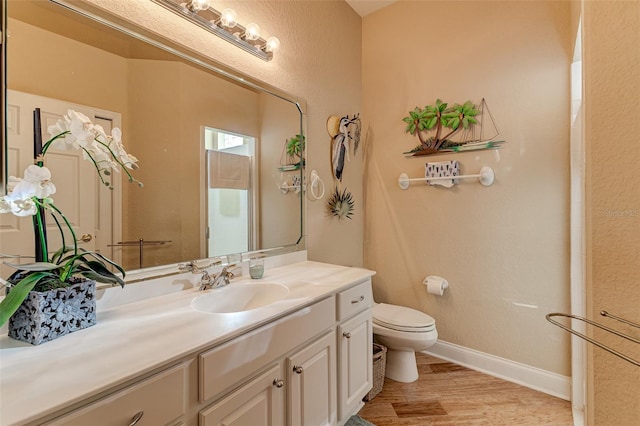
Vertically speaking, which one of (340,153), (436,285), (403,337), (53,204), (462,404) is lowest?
(462,404)

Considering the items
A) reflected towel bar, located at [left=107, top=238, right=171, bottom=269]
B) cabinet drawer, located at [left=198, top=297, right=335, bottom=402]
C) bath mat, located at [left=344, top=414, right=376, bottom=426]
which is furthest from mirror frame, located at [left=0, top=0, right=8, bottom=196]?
bath mat, located at [left=344, top=414, right=376, bottom=426]

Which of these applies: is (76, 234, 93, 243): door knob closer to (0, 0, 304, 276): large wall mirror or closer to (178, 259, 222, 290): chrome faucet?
(0, 0, 304, 276): large wall mirror

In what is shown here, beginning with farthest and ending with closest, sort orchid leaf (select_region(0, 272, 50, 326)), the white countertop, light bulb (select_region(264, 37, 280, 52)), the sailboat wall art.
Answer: the sailboat wall art → light bulb (select_region(264, 37, 280, 52)) → orchid leaf (select_region(0, 272, 50, 326)) → the white countertop

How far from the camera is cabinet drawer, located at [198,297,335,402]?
84 cm

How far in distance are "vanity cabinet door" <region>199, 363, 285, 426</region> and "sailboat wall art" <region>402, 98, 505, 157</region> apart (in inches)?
75.4

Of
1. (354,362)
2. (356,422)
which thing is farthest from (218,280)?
(356,422)

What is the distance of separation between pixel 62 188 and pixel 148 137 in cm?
36

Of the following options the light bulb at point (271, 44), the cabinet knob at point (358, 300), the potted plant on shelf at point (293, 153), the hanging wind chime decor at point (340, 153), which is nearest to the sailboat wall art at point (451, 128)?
the hanging wind chime decor at point (340, 153)

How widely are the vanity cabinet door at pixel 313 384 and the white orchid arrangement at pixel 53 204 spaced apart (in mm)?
738

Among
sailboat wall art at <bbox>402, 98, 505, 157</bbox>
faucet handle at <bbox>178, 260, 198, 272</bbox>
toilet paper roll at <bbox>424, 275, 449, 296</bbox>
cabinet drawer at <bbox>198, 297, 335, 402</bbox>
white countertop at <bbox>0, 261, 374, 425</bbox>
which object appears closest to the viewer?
white countertop at <bbox>0, 261, 374, 425</bbox>

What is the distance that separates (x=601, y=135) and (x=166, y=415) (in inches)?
62.1

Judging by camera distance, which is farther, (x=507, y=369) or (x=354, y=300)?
(x=507, y=369)

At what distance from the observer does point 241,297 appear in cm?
137

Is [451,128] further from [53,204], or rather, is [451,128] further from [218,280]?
[53,204]
